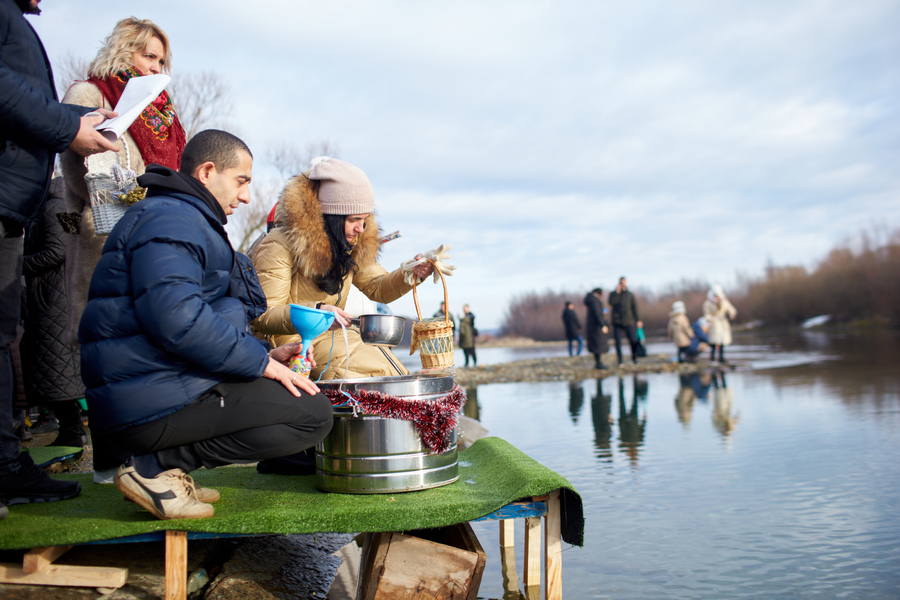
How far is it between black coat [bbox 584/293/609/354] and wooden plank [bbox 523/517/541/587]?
1336 cm

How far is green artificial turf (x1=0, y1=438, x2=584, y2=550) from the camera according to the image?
259 centimetres

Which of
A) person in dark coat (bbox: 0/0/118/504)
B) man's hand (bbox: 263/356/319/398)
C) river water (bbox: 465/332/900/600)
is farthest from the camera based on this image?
river water (bbox: 465/332/900/600)

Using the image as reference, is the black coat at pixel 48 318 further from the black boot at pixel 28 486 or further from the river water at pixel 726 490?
the river water at pixel 726 490

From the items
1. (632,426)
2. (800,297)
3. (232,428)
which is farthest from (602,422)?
(800,297)

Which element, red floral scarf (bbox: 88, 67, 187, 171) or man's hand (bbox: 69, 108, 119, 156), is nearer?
man's hand (bbox: 69, 108, 119, 156)

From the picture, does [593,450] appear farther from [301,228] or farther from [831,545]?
[301,228]

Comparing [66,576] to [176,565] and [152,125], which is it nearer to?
[176,565]

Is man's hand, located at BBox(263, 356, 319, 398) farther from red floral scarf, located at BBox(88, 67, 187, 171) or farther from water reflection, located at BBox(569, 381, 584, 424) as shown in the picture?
water reflection, located at BBox(569, 381, 584, 424)

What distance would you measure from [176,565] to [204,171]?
5.18 ft

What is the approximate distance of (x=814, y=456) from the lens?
18.4 feet

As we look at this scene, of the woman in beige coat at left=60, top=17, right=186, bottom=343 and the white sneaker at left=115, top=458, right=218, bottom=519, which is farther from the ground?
the woman in beige coat at left=60, top=17, right=186, bottom=343

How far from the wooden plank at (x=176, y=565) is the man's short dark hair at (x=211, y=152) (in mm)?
1462

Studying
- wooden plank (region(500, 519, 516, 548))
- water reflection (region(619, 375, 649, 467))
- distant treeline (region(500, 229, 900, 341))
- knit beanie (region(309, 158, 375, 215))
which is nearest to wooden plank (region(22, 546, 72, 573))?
knit beanie (region(309, 158, 375, 215))

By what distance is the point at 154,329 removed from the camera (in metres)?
2.39
